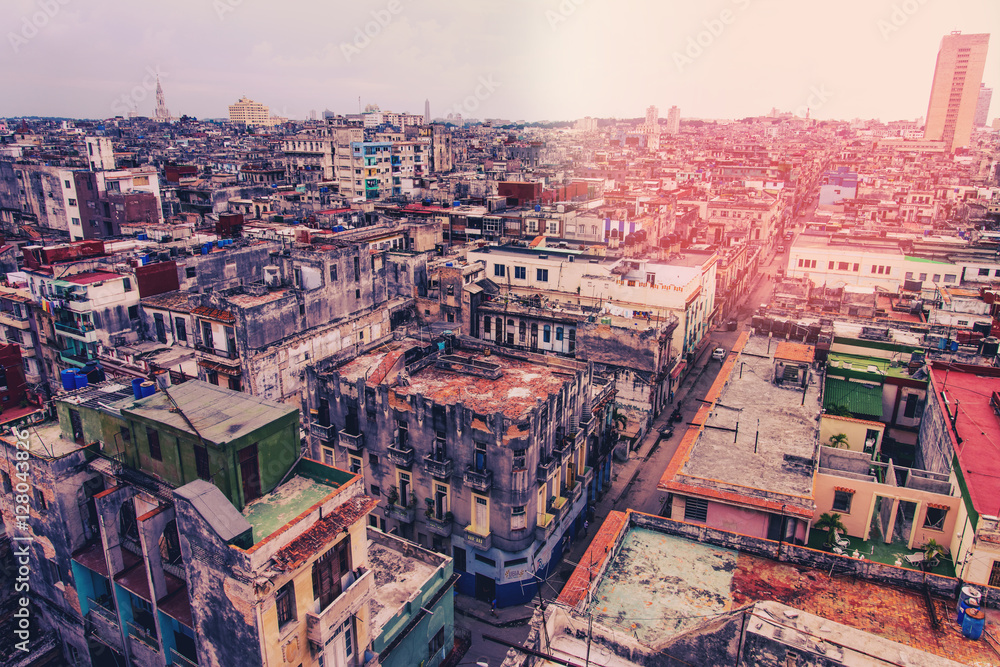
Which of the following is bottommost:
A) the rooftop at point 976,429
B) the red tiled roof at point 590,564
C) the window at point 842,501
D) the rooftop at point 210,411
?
the window at point 842,501

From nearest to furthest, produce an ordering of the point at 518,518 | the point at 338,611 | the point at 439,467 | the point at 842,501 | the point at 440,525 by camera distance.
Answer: the point at 338,611 → the point at 842,501 → the point at 518,518 → the point at 439,467 → the point at 440,525

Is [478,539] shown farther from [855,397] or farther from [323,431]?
[855,397]

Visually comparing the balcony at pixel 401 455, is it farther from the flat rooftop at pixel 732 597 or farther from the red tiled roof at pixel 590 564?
the flat rooftop at pixel 732 597

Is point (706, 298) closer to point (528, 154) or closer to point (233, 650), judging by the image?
point (233, 650)

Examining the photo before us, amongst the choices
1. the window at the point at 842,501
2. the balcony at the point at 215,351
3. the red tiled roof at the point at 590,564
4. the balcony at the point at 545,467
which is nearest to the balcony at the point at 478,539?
the balcony at the point at 545,467

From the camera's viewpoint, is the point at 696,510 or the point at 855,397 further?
the point at 855,397

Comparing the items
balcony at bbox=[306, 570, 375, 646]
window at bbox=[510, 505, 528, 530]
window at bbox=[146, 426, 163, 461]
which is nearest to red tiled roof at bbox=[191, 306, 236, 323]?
window at bbox=[146, 426, 163, 461]

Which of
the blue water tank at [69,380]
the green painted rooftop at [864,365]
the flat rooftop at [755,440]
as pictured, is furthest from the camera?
the green painted rooftop at [864,365]

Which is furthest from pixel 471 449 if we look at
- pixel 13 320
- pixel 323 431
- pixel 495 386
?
pixel 13 320
